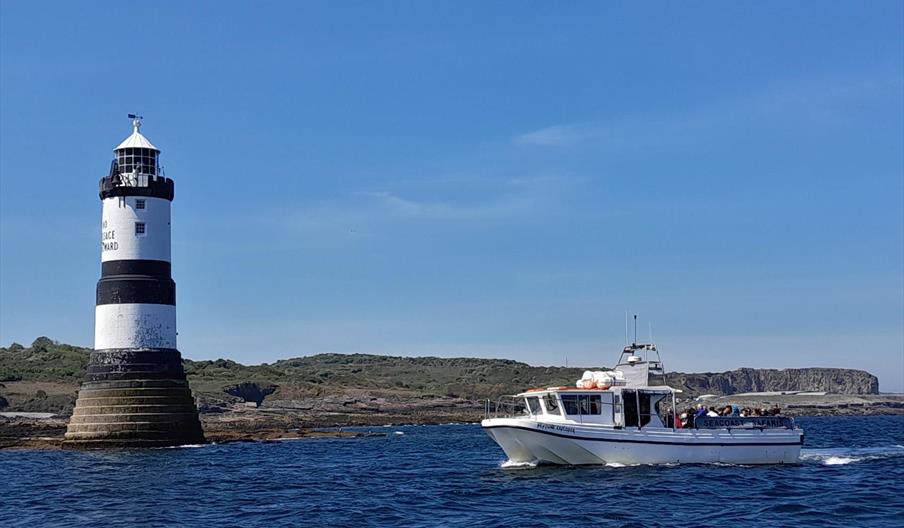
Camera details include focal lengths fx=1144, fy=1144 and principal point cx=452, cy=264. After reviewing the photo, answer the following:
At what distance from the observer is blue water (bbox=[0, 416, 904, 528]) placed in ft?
96.3

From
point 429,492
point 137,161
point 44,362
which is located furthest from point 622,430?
point 44,362

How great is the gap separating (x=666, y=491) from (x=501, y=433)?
26.9 feet

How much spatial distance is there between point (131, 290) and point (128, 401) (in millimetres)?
4877

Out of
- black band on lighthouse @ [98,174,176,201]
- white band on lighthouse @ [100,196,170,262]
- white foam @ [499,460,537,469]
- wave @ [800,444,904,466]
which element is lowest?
wave @ [800,444,904,466]

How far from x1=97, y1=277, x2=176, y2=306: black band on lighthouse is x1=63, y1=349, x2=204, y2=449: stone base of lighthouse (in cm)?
217

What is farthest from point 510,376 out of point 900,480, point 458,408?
point 900,480

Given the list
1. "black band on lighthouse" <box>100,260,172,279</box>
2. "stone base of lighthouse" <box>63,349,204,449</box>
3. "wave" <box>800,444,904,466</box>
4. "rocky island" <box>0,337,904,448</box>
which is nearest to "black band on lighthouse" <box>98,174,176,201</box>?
"black band on lighthouse" <box>100,260,172,279</box>

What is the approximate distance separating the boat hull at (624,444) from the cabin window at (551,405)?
1054 mm

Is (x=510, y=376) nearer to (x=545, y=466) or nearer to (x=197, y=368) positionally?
(x=197, y=368)

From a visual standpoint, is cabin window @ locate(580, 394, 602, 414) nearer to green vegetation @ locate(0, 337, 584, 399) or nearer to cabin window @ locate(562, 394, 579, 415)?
cabin window @ locate(562, 394, 579, 415)

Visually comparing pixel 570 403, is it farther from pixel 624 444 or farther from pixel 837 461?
pixel 837 461

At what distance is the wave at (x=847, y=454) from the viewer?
46.2 meters

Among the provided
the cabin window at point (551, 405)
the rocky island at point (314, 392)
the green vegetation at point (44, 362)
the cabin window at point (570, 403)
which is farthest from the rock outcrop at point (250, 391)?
the cabin window at point (570, 403)

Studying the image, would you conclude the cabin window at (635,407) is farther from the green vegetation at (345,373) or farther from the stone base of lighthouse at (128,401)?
the green vegetation at (345,373)
